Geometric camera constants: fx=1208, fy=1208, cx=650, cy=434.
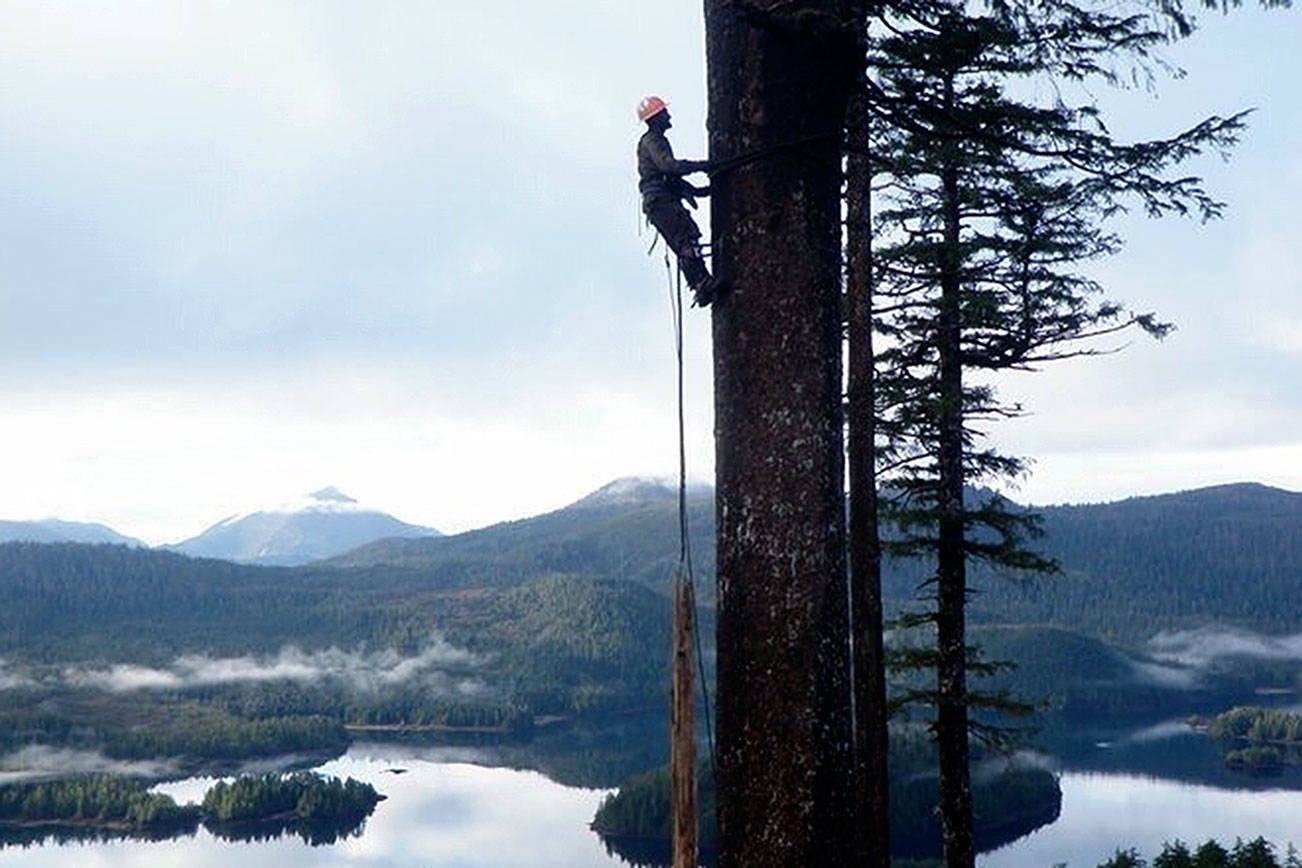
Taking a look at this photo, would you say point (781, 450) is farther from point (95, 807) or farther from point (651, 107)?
point (95, 807)

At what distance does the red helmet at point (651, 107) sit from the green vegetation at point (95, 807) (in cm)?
19041

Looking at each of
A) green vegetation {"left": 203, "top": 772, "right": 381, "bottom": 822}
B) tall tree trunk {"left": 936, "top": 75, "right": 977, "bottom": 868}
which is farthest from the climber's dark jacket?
green vegetation {"left": 203, "top": 772, "right": 381, "bottom": 822}

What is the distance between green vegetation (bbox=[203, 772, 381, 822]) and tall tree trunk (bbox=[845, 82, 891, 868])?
169 m

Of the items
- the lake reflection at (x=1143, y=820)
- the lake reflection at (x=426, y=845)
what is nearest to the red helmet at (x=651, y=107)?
the lake reflection at (x=1143, y=820)

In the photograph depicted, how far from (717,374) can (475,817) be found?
169392 millimetres

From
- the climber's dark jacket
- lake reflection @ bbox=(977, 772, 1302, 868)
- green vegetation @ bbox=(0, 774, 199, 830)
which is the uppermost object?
the climber's dark jacket

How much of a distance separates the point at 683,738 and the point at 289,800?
185 m

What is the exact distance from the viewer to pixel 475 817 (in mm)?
165125

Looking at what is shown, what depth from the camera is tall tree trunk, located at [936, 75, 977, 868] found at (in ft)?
59.0

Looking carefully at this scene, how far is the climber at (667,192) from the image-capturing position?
7043 mm

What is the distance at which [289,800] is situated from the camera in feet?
575

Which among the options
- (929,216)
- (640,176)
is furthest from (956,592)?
(640,176)

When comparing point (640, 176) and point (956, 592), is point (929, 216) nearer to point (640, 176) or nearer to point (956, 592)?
point (956, 592)

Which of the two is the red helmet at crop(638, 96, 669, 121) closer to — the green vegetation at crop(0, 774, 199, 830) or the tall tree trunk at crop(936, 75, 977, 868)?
the tall tree trunk at crop(936, 75, 977, 868)
